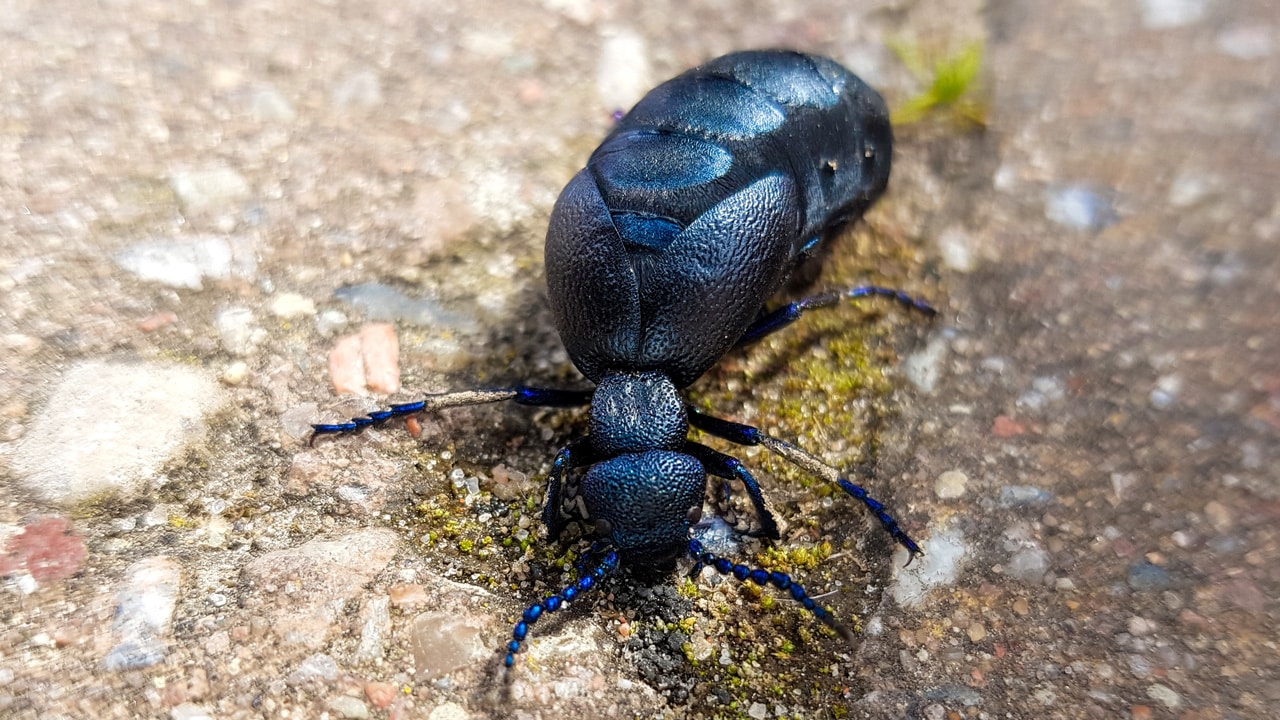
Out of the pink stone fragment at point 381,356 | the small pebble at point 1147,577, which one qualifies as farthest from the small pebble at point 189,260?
the small pebble at point 1147,577

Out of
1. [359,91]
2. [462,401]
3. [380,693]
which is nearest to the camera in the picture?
[380,693]

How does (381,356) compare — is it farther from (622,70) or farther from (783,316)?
(622,70)

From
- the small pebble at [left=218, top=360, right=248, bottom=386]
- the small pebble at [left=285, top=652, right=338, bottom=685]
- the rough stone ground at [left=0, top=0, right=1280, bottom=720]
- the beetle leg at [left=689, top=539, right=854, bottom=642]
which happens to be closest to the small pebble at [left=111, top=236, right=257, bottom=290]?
the rough stone ground at [left=0, top=0, right=1280, bottom=720]

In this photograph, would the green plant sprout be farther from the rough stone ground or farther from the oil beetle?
the oil beetle

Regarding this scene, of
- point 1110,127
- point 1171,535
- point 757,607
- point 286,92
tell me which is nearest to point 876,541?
point 757,607

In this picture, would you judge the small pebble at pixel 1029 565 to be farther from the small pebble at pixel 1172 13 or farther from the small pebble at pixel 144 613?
the small pebble at pixel 1172 13

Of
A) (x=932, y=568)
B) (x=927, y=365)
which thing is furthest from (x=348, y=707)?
(x=927, y=365)
